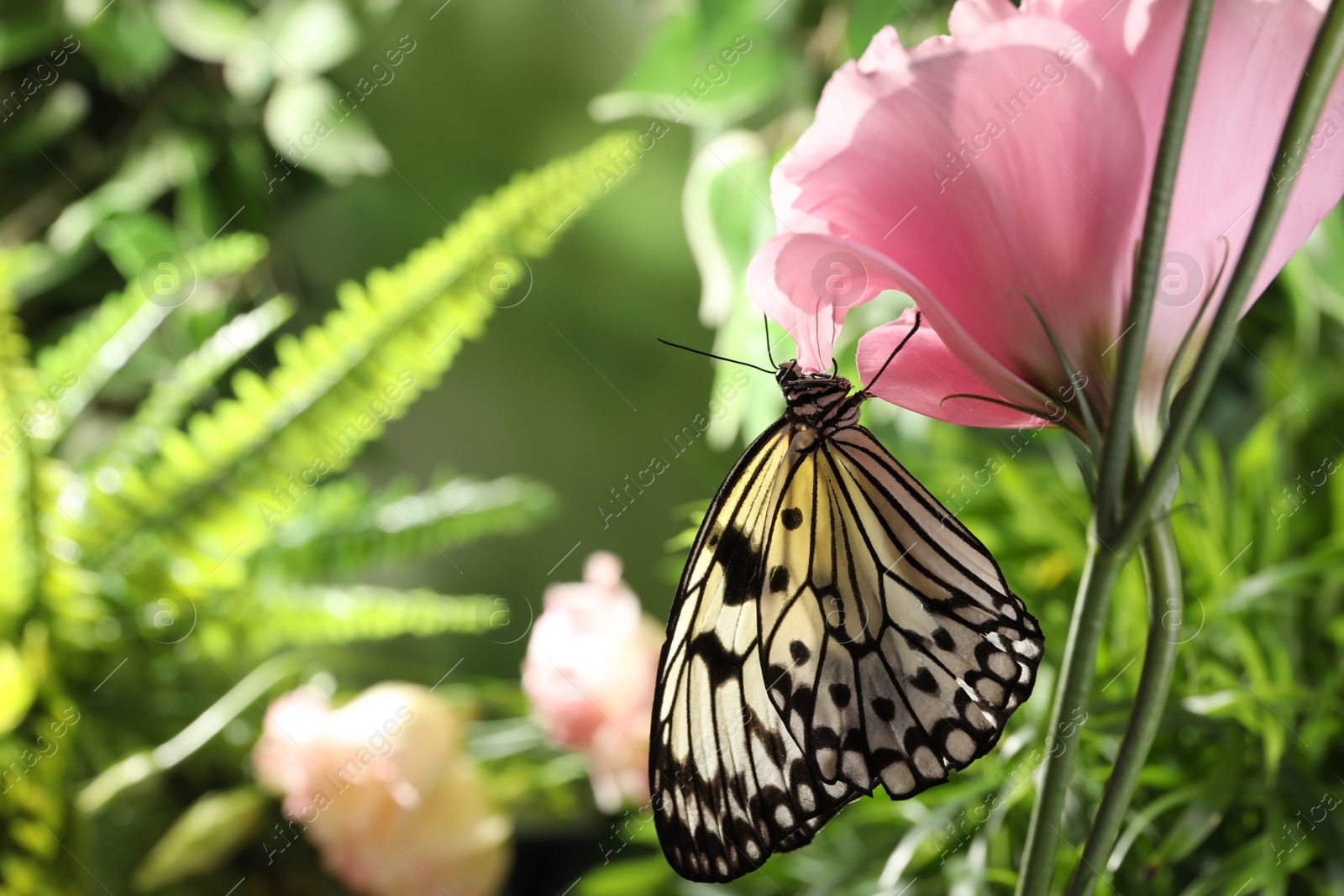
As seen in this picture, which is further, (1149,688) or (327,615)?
(327,615)

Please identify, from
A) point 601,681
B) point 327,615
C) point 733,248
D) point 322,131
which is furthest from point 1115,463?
point 322,131

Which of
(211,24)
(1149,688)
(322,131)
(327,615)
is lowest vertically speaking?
(1149,688)

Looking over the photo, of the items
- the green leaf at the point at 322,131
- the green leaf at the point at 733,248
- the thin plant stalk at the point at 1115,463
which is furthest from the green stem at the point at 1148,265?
the green leaf at the point at 322,131

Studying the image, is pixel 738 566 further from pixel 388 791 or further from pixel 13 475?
pixel 13 475

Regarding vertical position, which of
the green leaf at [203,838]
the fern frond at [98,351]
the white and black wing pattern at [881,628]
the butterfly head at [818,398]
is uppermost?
the fern frond at [98,351]

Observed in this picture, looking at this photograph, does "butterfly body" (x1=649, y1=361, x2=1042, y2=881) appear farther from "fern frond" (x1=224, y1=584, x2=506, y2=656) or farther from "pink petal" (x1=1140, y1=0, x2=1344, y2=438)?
"fern frond" (x1=224, y1=584, x2=506, y2=656)

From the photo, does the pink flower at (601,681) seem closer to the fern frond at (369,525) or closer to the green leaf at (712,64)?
the fern frond at (369,525)

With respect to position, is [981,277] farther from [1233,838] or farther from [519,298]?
[519,298]

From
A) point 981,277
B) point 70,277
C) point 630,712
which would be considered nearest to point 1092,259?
point 981,277
